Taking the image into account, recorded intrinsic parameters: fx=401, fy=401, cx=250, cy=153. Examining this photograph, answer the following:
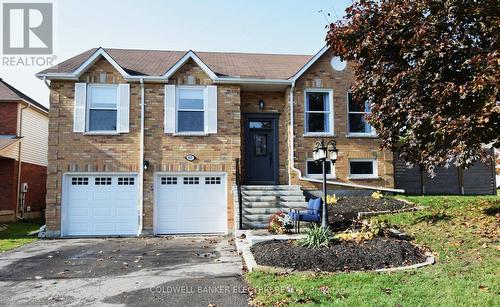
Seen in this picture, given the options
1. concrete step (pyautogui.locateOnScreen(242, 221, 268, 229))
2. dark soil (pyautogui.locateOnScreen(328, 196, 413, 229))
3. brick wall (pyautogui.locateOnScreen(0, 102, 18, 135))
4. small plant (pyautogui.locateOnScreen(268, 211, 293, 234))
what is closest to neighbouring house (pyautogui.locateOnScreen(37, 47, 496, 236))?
concrete step (pyautogui.locateOnScreen(242, 221, 268, 229))

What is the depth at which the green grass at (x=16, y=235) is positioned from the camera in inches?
473

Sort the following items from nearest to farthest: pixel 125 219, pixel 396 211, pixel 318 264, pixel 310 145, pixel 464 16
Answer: pixel 318 264 < pixel 464 16 < pixel 396 211 < pixel 125 219 < pixel 310 145

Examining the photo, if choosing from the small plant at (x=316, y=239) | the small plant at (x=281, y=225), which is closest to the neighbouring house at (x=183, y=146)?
the small plant at (x=281, y=225)

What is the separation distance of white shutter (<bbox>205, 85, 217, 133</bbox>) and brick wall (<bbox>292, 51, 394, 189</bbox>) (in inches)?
119

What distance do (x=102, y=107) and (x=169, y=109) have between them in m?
2.38

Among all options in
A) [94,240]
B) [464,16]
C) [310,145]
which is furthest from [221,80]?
[464,16]

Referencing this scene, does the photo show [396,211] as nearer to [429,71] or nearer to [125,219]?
[429,71]

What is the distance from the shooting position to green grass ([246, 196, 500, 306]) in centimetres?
558

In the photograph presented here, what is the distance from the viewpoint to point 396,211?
12.1m

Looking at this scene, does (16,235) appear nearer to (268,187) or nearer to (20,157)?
(20,157)

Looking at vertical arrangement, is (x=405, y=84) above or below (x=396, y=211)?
above

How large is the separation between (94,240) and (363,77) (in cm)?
956

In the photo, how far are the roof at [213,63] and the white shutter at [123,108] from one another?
2.02 ft

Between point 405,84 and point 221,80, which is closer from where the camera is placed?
point 405,84
